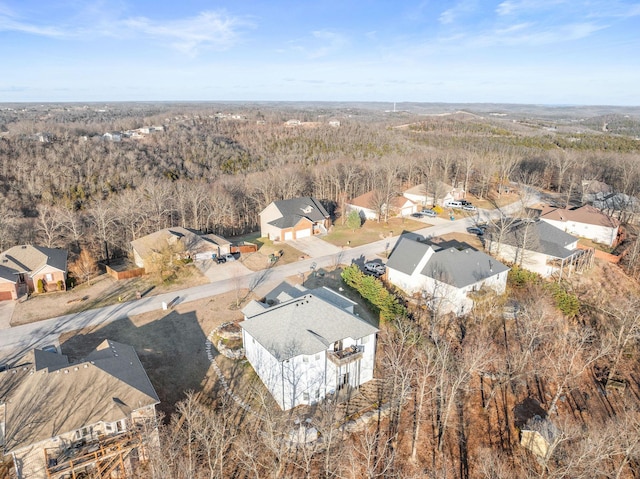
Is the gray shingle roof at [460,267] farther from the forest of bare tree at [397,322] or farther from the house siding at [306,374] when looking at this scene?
the house siding at [306,374]

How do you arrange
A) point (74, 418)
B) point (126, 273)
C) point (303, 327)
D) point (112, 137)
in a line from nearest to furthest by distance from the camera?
point (74, 418)
point (303, 327)
point (126, 273)
point (112, 137)

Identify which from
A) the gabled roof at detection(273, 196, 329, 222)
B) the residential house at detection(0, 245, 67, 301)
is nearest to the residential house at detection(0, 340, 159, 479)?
the residential house at detection(0, 245, 67, 301)

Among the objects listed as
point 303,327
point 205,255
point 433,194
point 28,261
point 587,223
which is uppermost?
point 303,327

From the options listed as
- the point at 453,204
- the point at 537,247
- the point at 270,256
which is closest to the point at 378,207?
the point at 453,204

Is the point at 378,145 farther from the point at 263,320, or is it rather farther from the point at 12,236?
the point at 263,320

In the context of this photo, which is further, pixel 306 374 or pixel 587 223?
pixel 587 223

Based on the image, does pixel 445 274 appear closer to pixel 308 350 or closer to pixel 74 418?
pixel 308 350
